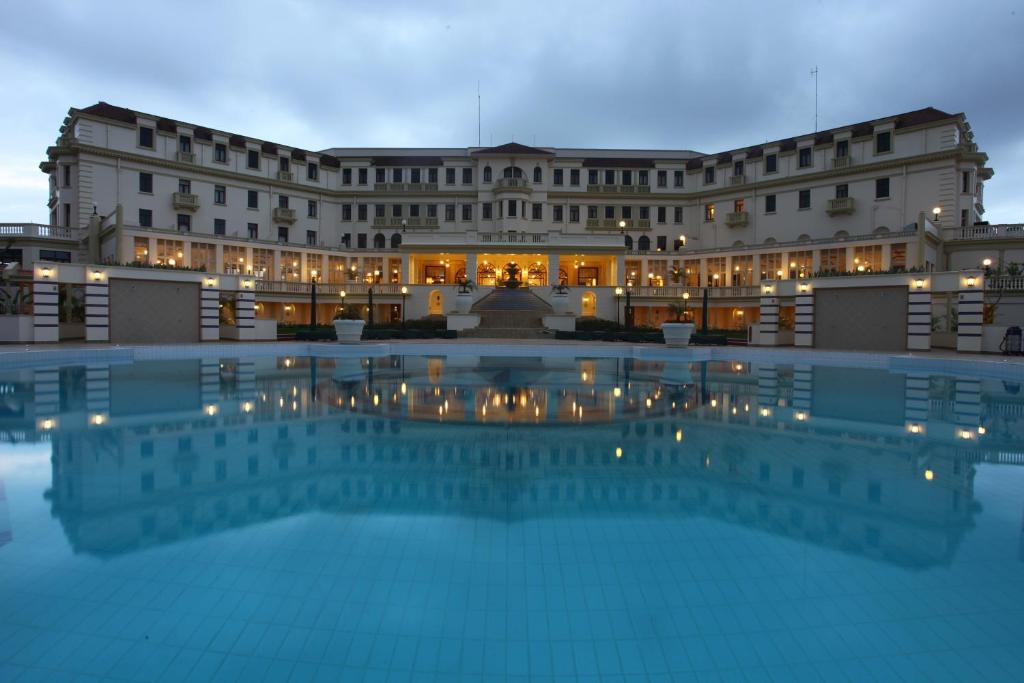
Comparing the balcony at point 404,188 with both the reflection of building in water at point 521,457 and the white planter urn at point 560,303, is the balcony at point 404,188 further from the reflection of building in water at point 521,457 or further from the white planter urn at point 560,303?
the reflection of building in water at point 521,457

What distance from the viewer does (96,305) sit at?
3022cm

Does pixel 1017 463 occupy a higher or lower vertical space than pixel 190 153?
lower

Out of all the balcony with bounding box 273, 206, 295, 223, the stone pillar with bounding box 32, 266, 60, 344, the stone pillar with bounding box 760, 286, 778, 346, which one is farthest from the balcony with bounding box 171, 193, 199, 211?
the stone pillar with bounding box 760, 286, 778, 346

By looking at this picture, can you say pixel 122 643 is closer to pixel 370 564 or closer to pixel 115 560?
pixel 115 560

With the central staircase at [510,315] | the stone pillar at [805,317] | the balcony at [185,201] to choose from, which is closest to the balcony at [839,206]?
the stone pillar at [805,317]

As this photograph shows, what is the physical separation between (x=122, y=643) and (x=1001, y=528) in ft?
26.3

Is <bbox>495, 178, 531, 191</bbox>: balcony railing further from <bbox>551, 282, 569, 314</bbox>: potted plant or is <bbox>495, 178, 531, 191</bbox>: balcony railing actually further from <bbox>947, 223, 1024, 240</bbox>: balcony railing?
<bbox>947, 223, 1024, 240</bbox>: balcony railing

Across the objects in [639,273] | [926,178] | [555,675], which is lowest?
[555,675]

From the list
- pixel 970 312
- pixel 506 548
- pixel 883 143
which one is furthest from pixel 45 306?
pixel 883 143

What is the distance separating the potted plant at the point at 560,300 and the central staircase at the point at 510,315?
877mm

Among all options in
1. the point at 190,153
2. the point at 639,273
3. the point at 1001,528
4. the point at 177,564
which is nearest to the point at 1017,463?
the point at 1001,528

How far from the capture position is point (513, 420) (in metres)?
11.8

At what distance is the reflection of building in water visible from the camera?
21.6 ft

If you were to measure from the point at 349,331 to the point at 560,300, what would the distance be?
1686cm
